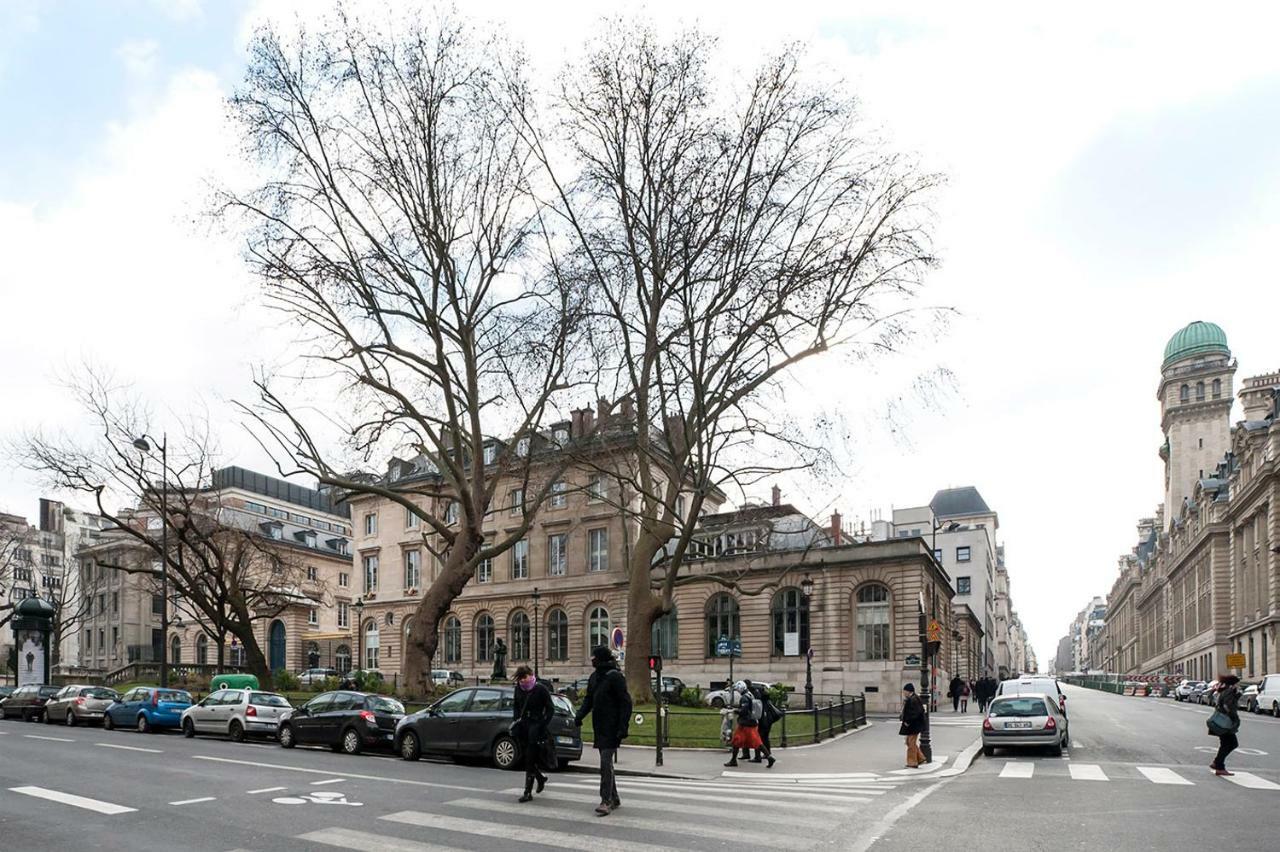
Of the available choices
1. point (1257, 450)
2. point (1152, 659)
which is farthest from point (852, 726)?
point (1152, 659)

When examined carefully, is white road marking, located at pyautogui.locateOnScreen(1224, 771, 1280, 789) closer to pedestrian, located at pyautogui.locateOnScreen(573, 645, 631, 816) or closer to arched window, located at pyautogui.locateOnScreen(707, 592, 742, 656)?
pedestrian, located at pyautogui.locateOnScreen(573, 645, 631, 816)

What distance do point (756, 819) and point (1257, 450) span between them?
80.1 metres

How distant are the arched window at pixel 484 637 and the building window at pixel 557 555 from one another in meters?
5.98

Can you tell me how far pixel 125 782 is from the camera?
15.2 meters

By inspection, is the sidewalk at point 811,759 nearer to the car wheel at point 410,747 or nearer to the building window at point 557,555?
the car wheel at point 410,747

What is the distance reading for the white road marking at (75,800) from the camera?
486 inches

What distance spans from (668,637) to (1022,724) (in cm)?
3749

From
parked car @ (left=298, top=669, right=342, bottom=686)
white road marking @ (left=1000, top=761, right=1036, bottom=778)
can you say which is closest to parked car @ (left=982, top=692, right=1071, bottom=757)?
white road marking @ (left=1000, top=761, right=1036, bottom=778)

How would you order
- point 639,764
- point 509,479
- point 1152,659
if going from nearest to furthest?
point 639,764 → point 509,479 → point 1152,659

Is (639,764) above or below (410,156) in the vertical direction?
below

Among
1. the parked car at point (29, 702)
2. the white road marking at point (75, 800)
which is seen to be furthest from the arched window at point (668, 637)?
the white road marking at point (75, 800)

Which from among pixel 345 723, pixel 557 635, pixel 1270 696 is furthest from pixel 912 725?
pixel 557 635

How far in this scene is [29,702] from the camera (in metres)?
36.2

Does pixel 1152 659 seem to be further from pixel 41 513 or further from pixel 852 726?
pixel 41 513
